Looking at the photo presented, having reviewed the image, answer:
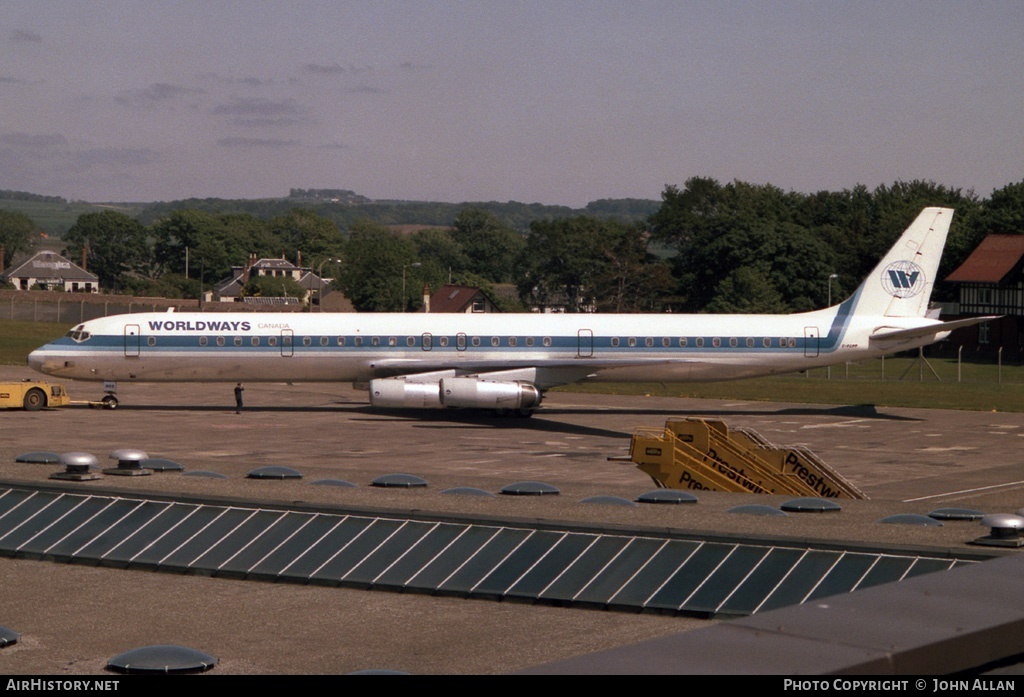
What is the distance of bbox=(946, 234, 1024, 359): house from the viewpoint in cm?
12100

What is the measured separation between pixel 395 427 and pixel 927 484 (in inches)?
927

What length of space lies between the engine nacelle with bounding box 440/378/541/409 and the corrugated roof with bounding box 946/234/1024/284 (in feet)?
261

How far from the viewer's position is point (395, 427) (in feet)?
186

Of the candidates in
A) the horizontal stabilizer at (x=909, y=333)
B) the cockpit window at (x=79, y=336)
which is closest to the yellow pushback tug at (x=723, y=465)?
the horizontal stabilizer at (x=909, y=333)

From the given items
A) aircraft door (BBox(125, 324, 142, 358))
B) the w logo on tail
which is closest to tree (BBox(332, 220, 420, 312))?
aircraft door (BBox(125, 324, 142, 358))

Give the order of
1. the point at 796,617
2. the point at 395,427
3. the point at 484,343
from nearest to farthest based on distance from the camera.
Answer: the point at 796,617 → the point at 395,427 → the point at 484,343

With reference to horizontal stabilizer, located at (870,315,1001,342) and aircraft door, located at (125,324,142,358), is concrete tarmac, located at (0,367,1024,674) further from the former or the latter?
horizontal stabilizer, located at (870,315,1001,342)

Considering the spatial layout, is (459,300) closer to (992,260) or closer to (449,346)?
(992,260)

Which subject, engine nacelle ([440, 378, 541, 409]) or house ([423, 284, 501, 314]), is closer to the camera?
engine nacelle ([440, 378, 541, 409])

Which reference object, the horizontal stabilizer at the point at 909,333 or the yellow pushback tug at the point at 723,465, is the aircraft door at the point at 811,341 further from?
the yellow pushback tug at the point at 723,465

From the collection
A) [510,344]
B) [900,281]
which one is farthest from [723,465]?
[900,281]

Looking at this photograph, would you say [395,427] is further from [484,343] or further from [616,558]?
[616,558]

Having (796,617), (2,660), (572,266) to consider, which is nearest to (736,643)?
(796,617)

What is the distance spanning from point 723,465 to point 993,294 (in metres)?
97.1
